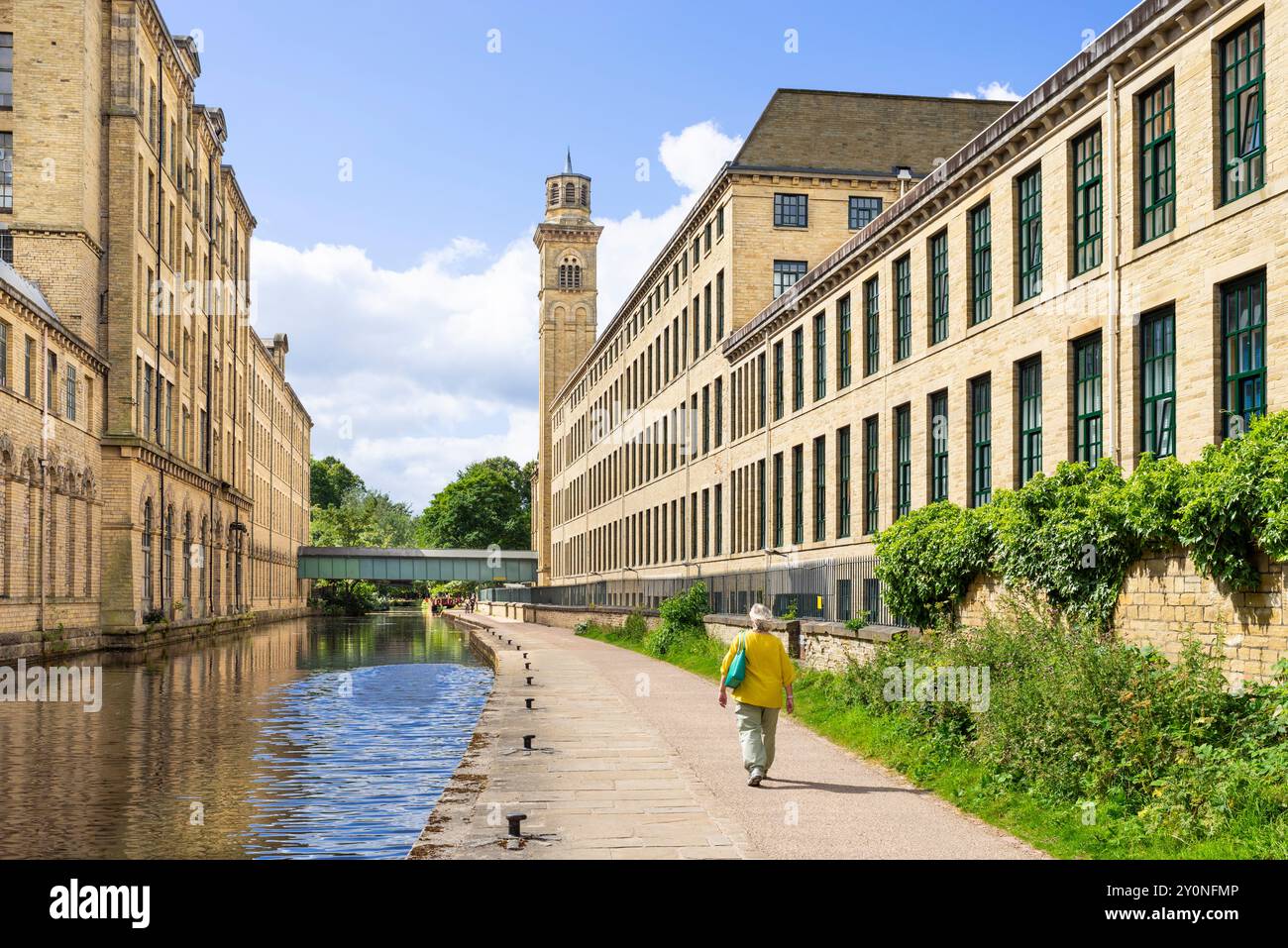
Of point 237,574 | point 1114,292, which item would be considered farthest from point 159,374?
point 1114,292

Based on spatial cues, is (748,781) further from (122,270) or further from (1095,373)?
(122,270)

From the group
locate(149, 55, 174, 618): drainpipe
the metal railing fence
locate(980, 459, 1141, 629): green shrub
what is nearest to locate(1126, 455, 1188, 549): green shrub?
locate(980, 459, 1141, 629): green shrub

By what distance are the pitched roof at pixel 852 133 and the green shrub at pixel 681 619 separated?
624 inches

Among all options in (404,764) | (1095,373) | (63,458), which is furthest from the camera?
(63,458)

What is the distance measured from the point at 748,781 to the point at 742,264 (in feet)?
106

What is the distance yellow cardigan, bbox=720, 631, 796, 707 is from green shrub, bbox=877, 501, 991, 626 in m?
6.04

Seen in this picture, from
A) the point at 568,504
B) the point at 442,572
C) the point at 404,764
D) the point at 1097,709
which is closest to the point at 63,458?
the point at 404,764

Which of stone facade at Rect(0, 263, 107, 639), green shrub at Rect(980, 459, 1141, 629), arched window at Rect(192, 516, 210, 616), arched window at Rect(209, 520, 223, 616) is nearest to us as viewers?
green shrub at Rect(980, 459, 1141, 629)

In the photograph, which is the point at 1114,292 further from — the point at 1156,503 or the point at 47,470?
the point at 47,470

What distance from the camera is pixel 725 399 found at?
44.0 meters

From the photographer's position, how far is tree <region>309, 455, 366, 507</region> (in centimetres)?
16262

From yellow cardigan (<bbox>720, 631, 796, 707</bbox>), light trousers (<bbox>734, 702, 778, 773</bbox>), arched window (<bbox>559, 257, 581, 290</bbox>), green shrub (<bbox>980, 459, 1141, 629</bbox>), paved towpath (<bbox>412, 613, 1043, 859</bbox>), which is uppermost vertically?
arched window (<bbox>559, 257, 581, 290</bbox>)

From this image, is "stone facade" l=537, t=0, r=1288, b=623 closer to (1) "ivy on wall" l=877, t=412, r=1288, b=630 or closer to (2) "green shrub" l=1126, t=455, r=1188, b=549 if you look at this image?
(1) "ivy on wall" l=877, t=412, r=1288, b=630

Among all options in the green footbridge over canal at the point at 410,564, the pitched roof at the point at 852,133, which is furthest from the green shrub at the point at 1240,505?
the green footbridge over canal at the point at 410,564
